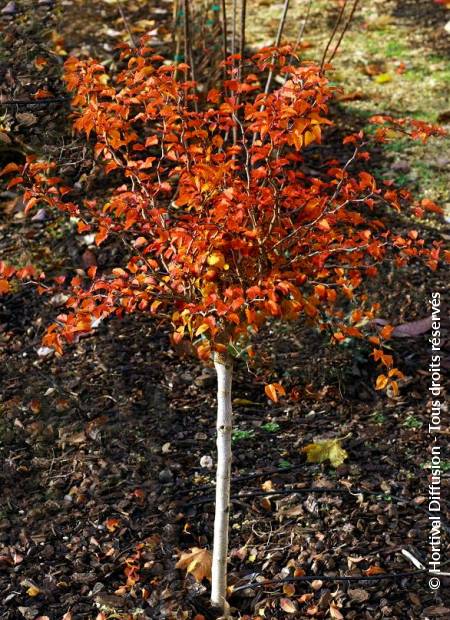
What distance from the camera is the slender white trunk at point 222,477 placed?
251cm

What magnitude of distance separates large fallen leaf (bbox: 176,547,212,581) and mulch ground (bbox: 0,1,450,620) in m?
0.03

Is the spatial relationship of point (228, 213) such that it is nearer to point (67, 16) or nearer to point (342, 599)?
point (342, 599)

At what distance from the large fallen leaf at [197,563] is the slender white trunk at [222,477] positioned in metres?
0.12

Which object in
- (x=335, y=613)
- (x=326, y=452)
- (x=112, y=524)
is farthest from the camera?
(x=326, y=452)

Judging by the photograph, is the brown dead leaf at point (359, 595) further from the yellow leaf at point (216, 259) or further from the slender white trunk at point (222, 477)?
the yellow leaf at point (216, 259)

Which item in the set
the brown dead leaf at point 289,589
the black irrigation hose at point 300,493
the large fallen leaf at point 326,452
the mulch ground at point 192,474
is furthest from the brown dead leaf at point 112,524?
the large fallen leaf at point 326,452

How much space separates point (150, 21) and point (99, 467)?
3.44 metres

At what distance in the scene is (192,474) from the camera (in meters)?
3.26

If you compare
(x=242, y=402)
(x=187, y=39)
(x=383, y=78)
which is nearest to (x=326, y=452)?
(x=242, y=402)

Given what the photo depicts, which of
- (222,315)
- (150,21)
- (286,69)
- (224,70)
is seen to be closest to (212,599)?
(222,315)

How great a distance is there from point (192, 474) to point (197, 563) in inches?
17.6

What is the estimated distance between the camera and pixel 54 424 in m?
3.48

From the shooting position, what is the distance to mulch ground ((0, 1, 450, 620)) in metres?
2.81

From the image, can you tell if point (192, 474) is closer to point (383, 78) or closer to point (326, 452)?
point (326, 452)
